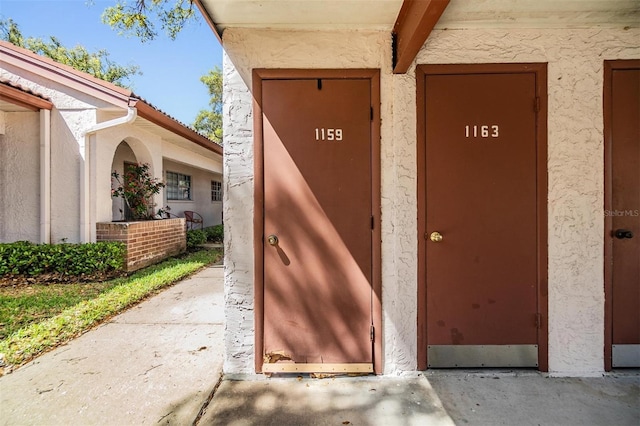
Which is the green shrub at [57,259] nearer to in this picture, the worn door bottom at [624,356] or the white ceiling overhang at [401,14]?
the white ceiling overhang at [401,14]

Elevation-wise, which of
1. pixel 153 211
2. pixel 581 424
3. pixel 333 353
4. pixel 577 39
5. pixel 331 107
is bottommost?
pixel 581 424

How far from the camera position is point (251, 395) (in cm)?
219

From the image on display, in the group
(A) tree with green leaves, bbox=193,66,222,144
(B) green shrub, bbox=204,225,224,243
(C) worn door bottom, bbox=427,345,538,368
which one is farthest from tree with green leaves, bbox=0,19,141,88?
(C) worn door bottom, bbox=427,345,538,368

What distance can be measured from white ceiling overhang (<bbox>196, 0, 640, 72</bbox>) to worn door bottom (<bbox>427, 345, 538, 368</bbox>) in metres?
2.45

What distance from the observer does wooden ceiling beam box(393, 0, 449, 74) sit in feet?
5.81

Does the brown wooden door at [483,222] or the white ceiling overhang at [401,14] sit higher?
the white ceiling overhang at [401,14]

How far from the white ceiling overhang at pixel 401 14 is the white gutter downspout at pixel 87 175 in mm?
3760

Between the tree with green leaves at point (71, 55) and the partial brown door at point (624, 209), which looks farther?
the tree with green leaves at point (71, 55)

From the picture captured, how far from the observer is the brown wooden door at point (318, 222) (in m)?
2.41

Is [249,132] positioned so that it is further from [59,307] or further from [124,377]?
[59,307]

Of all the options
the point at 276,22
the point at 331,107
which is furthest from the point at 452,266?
the point at 276,22

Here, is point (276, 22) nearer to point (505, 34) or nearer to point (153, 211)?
point (505, 34)

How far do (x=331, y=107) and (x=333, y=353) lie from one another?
212 centimetres

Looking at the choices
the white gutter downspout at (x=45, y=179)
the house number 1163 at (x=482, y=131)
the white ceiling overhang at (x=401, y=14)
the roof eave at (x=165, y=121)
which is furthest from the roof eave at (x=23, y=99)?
the house number 1163 at (x=482, y=131)
